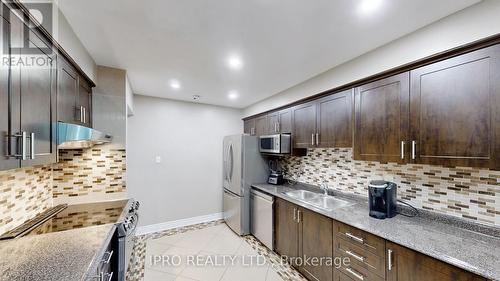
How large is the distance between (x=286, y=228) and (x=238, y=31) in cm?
234

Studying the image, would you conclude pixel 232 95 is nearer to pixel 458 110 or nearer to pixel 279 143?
pixel 279 143

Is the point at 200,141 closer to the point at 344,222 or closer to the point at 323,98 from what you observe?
the point at 323,98

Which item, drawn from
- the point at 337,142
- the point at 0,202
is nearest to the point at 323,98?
the point at 337,142

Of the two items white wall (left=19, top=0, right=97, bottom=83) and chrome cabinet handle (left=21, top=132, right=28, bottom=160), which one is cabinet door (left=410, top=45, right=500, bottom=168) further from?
white wall (left=19, top=0, right=97, bottom=83)

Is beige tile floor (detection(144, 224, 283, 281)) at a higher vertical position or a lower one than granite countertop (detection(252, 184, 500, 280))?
lower

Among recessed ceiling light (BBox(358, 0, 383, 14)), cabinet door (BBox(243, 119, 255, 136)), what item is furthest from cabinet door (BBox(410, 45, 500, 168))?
cabinet door (BBox(243, 119, 255, 136))

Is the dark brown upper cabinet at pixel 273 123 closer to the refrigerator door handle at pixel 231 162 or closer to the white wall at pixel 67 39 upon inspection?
the refrigerator door handle at pixel 231 162

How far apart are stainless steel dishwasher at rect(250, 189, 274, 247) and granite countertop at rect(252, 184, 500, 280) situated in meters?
1.04

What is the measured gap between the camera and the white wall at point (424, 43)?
126 centimetres

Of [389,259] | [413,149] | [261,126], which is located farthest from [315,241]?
[261,126]

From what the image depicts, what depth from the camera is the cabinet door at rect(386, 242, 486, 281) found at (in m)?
1.15

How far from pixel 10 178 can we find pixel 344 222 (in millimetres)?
2657

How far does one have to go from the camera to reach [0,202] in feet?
4.30

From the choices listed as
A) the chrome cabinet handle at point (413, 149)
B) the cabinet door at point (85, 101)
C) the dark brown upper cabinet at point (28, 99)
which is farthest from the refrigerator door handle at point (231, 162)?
the chrome cabinet handle at point (413, 149)
